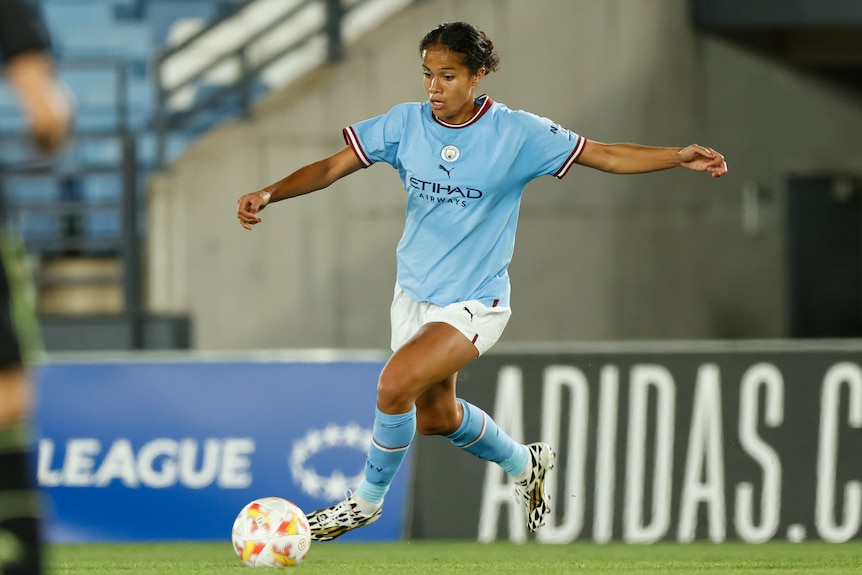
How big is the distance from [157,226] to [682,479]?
4.97 metres

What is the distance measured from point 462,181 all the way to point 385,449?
1.08 meters

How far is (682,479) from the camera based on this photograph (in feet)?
25.5

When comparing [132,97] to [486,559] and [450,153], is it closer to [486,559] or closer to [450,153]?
[486,559]

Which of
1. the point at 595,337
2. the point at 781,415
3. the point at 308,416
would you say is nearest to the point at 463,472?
the point at 308,416

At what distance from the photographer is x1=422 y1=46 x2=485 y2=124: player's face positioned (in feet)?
18.6

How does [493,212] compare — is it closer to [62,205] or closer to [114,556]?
[114,556]

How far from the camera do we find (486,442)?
616cm

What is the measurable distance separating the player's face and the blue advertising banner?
102 inches

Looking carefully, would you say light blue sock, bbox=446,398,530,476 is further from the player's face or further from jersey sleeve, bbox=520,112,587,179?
the player's face

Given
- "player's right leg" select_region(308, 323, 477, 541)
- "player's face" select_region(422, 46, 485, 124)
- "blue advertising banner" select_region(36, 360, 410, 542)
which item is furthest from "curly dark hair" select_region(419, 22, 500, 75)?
"blue advertising banner" select_region(36, 360, 410, 542)

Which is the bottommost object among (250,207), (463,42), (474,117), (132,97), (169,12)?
(250,207)

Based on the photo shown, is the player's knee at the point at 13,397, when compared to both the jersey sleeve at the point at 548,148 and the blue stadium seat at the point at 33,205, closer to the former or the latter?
the jersey sleeve at the point at 548,148

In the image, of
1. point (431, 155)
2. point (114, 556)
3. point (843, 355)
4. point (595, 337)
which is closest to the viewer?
point (431, 155)

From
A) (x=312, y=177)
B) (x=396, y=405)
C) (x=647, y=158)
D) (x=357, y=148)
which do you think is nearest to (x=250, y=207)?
(x=312, y=177)
